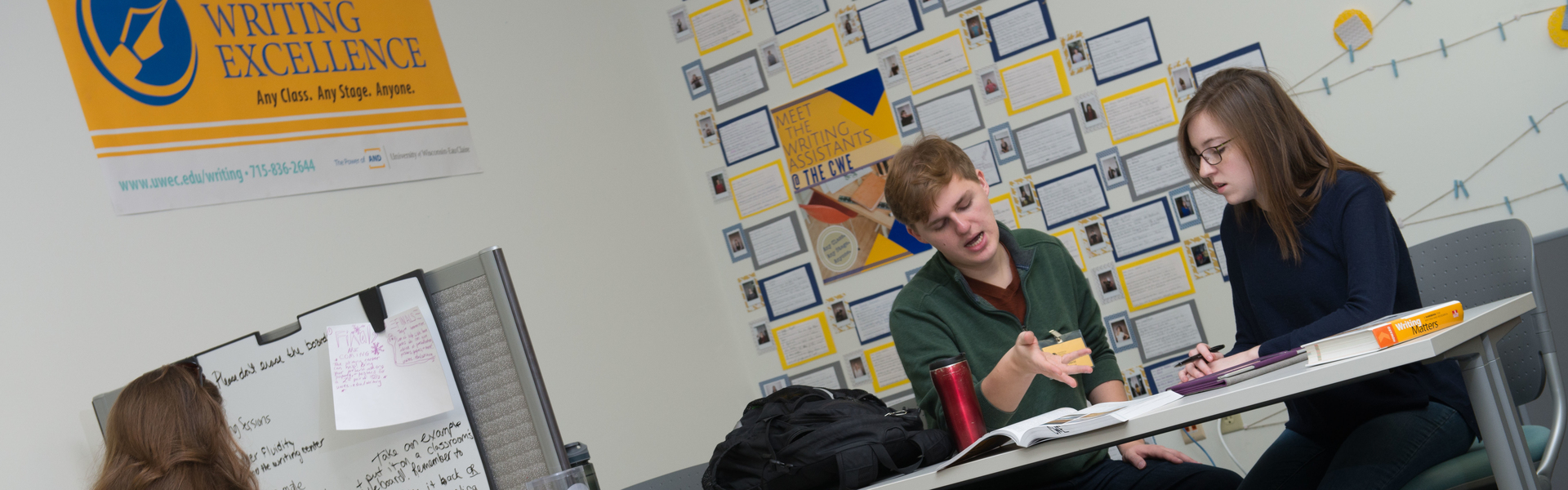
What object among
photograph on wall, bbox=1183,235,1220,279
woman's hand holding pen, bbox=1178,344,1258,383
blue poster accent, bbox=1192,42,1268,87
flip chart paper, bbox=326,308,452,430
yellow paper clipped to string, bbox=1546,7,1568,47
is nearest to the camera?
flip chart paper, bbox=326,308,452,430

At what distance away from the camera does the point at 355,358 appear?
1.50 m

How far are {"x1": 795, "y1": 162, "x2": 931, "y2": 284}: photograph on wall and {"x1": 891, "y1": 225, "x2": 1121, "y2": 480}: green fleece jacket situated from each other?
3.71 feet

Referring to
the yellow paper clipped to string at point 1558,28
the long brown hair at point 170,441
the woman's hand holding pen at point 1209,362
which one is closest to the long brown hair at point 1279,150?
the woman's hand holding pen at point 1209,362

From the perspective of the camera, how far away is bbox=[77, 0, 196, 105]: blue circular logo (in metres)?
2.08

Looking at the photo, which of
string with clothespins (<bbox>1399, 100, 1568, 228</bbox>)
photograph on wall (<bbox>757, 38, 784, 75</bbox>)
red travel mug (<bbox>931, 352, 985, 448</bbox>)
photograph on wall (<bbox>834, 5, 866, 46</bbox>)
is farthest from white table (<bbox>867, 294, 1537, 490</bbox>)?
photograph on wall (<bbox>757, 38, 784, 75</bbox>)

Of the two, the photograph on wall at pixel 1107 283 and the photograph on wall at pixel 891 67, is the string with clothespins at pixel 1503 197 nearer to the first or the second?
the photograph on wall at pixel 1107 283

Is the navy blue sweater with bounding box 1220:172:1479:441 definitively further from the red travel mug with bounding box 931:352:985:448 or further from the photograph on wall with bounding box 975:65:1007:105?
the photograph on wall with bounding box 975:65:1007:105

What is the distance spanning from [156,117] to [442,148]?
69 centimetres

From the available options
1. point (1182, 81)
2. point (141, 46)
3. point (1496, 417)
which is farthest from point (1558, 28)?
point (141, 46)

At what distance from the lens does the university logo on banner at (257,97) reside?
2.08 m

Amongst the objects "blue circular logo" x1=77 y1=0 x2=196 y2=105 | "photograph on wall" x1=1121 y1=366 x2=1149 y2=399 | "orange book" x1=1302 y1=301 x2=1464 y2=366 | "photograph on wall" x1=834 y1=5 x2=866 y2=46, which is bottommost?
"photograph on wall" x1=1121 y1=366 x2=1149 y2=399

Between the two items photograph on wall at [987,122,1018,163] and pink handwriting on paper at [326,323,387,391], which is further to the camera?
photograph on wall at [987,122,1018,163]

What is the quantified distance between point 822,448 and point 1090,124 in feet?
5.57

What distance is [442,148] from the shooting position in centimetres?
269
